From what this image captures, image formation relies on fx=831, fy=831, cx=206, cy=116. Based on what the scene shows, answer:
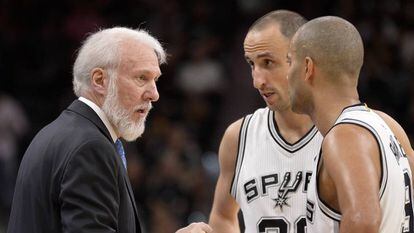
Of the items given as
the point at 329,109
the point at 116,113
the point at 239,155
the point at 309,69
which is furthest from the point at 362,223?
the point at 239,155

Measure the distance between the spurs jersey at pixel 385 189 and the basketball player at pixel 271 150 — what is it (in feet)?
2.74

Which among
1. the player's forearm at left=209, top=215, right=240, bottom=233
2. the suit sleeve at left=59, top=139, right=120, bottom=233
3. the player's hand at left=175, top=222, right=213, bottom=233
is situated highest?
the suit sleeve at left=59, top=139, right=120, bottom=233

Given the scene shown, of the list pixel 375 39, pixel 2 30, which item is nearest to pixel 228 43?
pixel 375 39

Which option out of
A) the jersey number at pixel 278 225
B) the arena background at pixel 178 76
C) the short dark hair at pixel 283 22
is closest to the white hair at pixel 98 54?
the short dark hair at pixel 283 22

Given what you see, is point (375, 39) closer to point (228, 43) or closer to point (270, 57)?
point (228, 43)

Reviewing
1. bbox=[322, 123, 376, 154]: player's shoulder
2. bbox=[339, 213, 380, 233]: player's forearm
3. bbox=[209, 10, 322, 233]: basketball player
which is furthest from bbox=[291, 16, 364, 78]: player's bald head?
bbox=[209, 10, 322, 233]: basketball player

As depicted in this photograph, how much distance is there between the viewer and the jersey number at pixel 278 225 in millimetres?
4492

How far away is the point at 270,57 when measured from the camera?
4.67 meters

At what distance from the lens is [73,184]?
11.3 ft

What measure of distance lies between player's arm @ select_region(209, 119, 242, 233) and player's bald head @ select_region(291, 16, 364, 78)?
1.13 m

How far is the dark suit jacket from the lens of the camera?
3.43 m

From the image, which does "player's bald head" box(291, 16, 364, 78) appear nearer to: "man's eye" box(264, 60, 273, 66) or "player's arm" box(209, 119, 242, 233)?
"man's eye" box(264, 60, 273, 66)

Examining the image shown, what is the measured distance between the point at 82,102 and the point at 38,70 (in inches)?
296

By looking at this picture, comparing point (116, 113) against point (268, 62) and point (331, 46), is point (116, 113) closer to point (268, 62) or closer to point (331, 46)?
A: point (331, 46)
